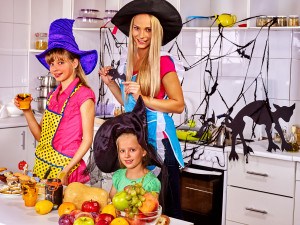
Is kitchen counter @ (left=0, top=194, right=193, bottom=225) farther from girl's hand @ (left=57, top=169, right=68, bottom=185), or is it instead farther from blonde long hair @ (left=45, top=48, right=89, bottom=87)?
blonde long hair @ (left=45, top=48, right=89, bottom=87)

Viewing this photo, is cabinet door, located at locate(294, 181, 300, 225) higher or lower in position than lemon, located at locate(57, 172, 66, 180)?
lower

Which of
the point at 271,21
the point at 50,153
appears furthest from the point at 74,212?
the point at 271,21

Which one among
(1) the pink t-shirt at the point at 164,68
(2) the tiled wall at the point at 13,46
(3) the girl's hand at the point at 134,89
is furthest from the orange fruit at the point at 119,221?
(2) the tiled wall at the point at 13,46

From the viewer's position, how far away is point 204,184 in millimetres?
4082

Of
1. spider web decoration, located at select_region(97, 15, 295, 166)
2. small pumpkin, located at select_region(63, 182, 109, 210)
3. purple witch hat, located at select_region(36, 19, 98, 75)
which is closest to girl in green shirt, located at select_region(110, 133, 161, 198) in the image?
small pumpkin, located at select_region(63, 182, 109, 210)

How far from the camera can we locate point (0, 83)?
511 centimetres

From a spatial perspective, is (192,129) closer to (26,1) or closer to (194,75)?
(194,75)

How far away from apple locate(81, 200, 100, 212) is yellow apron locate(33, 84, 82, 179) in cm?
67

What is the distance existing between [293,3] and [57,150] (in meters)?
2.26

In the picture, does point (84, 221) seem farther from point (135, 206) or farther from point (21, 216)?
point (21, 216)

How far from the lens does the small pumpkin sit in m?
2.30

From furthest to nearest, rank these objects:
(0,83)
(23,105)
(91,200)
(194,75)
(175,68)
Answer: (0,83), (194,75), (175,68), (23,105), (91,200)

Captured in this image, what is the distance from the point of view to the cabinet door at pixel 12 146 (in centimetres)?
470

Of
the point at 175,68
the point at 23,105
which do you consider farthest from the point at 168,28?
the point at 23,105
